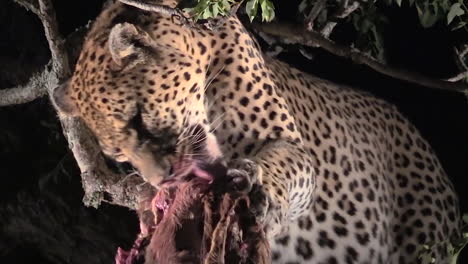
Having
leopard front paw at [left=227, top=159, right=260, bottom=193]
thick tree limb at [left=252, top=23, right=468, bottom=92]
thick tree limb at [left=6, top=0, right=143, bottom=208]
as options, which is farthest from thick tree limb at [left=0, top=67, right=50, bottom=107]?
leopard front paw at [left=227, top=159, right=260, bottom=193]

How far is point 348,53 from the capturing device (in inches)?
159

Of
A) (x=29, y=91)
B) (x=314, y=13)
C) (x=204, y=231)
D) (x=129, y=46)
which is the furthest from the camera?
(x=314, y=13)

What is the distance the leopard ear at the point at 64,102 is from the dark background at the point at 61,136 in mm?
1251

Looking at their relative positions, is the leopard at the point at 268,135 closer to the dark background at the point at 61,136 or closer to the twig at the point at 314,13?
the twig at the point at 314,13

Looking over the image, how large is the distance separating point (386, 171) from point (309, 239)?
0.63 metres

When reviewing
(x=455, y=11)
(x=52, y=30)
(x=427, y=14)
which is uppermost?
(x=455, y=11)

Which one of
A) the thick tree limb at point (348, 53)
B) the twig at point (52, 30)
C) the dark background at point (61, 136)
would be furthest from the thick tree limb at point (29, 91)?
the thick tree limb at point (348, 53)

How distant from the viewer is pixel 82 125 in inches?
149

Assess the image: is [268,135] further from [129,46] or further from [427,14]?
[427,14]

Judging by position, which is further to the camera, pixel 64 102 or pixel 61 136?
pixel 61 136

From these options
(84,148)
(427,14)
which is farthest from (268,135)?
(427,14)

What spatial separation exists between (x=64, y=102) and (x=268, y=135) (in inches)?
30.0

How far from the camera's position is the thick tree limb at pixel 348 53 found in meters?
3.98

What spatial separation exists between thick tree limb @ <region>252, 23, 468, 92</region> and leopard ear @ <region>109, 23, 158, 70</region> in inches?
35.4
